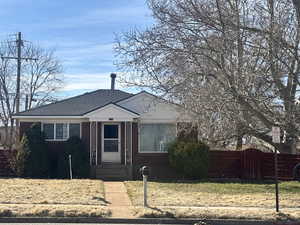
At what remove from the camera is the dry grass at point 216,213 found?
13.7 meters

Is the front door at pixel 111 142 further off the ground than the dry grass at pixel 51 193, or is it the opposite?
the front door at pixel 111 142

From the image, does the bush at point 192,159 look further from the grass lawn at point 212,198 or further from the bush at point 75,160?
the bush at point 75,160

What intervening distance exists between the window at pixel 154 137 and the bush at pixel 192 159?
155 cm

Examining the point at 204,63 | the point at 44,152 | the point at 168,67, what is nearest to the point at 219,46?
the point at 204,63

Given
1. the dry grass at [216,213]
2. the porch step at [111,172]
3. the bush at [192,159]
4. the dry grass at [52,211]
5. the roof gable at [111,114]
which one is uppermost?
the roof gable at [111,114]

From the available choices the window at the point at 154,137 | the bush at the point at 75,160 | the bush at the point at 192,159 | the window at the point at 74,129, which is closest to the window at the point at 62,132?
the window at the point at 74,129

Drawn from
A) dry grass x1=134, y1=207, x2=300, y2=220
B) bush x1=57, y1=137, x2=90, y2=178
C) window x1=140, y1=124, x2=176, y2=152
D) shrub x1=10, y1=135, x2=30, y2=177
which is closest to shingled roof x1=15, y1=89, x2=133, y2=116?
bush x1=57, y1=137, x2=90, y2=178

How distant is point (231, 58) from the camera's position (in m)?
19.3

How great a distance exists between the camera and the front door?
27.2 metres

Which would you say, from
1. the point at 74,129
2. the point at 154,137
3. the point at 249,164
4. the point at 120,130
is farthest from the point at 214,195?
the point at 74,129

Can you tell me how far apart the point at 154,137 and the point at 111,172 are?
116 inches

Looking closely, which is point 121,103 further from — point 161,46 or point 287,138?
point 287,138

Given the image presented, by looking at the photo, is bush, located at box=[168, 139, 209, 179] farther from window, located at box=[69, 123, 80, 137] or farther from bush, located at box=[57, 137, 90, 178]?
window, located at box=[69, 123, 80, 137]

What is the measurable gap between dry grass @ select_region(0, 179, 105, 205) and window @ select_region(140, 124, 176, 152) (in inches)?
234
